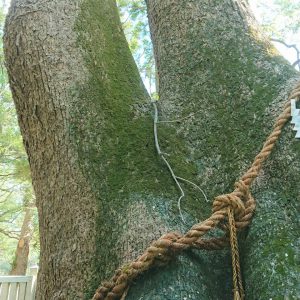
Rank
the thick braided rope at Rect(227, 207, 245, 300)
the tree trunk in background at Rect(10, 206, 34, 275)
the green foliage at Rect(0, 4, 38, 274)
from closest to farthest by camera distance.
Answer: the thick braided rope at Rect(227, 207, 245, 300) → the green foliage at Rect(0, 4, 38, 274) → the tree trunk in background at Rect(10, 206, 34, 275)

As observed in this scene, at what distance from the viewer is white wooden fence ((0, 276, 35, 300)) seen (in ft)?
14.1

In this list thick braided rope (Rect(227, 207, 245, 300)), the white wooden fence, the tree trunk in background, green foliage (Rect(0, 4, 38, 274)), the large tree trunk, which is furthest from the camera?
the tree trunk in background

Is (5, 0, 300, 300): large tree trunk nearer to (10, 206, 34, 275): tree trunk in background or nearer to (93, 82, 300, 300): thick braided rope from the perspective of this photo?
(93, 82, 300, 300): thick braided rope

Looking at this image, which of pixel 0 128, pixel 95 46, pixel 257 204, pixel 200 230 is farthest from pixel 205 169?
pixel 0 128

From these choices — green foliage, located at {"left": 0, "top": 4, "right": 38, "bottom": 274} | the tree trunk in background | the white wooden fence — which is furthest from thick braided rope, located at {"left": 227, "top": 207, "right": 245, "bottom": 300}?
the tree trunk in background

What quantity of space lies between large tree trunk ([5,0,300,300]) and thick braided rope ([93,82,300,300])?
0.14ft

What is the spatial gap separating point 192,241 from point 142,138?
0.59 m

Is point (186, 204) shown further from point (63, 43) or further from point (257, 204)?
point (63, 43)

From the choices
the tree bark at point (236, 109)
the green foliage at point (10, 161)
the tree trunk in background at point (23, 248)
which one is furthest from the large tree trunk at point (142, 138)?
the tree trunk in background at point (23, 248)

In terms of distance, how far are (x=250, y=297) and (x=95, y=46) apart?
4.33 ft

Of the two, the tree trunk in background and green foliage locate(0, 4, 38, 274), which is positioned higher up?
green foliage locate(0, 4, 38, 274)

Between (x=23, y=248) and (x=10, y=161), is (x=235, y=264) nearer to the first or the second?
(x=10, y=161)

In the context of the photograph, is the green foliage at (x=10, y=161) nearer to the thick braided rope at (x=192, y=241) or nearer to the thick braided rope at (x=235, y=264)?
the thick braided rope at (x=192, y=241)

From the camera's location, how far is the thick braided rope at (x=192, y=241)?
4.04 feet
